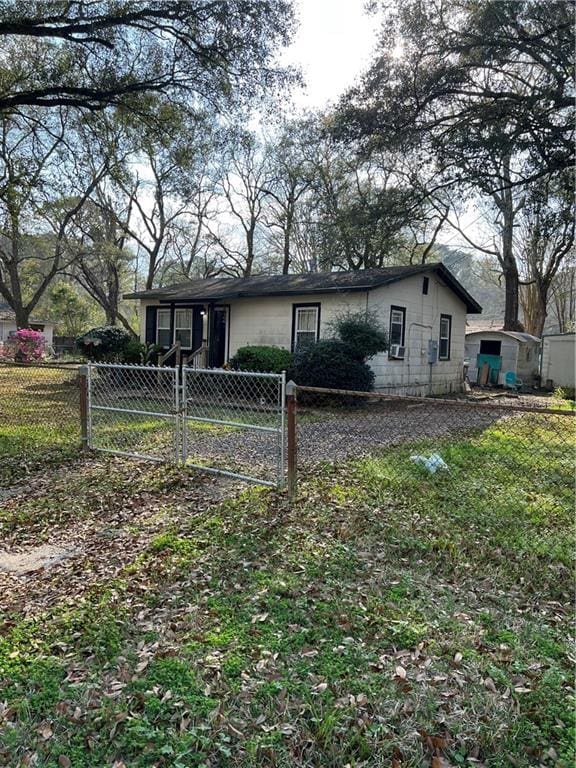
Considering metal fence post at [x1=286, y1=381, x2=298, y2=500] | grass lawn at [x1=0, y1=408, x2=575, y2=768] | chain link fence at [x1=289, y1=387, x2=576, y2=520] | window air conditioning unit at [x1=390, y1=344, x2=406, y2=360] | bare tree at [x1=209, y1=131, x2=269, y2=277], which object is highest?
bare tree at [x1=209, y1=131, x2=269, y2=277]

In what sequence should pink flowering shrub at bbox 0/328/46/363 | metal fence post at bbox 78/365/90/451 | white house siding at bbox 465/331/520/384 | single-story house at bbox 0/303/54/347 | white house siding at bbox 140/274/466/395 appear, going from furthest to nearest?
single-story house at bbox 0/303/54/347 → pink flowering shrub at bbox 0/328/46/363 → white house siding at bbox 465/331/520/384 → white house siding at bbox 140/274/466/395 → metal fence post at bbox 78/365/90/451

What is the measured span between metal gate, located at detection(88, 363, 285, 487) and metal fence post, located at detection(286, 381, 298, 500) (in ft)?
0.42

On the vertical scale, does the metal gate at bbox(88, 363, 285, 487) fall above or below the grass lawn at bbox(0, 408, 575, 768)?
above

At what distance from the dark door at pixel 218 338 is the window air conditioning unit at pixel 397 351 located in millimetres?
4957

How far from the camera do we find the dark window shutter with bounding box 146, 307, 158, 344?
1603 centimetres

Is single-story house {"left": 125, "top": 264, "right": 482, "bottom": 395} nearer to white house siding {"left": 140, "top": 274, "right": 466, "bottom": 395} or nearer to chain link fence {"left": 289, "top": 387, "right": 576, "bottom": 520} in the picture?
white house siding {"left": 140, "top": 274, "right": 466, "bottom": 395}

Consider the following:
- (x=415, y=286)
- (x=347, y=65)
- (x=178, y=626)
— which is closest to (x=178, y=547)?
(x=178, y=626)

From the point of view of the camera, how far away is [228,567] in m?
3.32

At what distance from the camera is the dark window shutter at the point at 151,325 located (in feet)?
52.6

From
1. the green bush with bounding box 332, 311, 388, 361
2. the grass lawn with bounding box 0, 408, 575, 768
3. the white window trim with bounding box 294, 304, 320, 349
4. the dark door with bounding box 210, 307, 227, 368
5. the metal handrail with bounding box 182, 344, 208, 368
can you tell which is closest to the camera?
the grass lawn with bounding box 0, 408, 575, 768

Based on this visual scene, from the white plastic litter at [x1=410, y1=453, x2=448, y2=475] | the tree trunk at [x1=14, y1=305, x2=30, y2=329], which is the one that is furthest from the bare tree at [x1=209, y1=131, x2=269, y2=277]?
the white plastic litter at [x1=410, y1=453, x2=448, y2=475]

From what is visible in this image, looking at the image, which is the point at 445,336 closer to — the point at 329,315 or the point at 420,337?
the point at 420,337

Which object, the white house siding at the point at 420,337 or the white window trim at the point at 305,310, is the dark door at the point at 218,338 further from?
the white house siding at the point at 420,337

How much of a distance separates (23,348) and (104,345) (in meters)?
9.95
